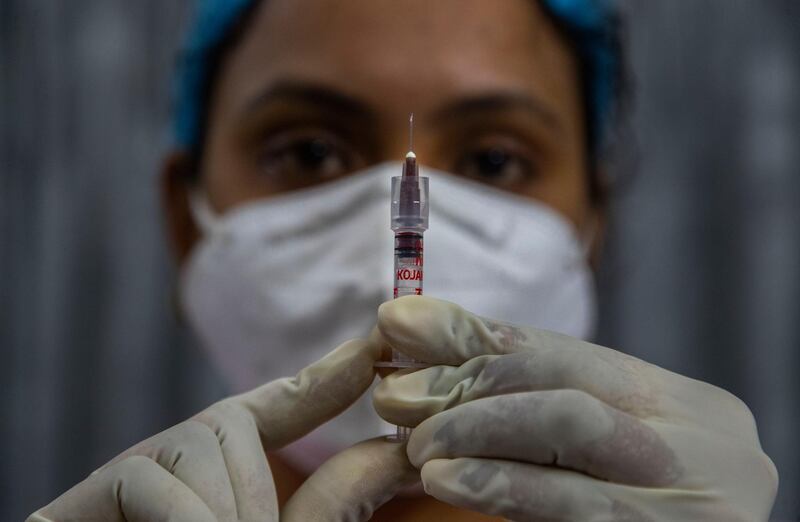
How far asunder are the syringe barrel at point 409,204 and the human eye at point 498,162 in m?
0.56

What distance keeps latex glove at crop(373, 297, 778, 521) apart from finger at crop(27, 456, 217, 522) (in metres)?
0.24

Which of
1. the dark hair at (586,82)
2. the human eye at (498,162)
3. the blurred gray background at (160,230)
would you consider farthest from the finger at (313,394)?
the blurred gray background at (160,230)

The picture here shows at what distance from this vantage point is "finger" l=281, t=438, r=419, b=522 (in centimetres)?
80

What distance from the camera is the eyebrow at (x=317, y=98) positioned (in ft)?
4.42

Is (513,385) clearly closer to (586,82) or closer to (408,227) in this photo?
(408,227)

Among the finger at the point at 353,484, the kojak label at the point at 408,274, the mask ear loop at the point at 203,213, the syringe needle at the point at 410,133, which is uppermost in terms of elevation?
the syringe needle at the point at 410,133

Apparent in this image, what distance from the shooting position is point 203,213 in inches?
59.3

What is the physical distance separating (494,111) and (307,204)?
0.42 meters

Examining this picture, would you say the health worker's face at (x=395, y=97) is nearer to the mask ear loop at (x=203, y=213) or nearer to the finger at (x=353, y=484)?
the mask ear loop at (x=203, y=213)

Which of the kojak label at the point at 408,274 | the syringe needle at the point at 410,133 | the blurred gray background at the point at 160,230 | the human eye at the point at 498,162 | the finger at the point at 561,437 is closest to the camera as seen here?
the finger at the point at 561,437

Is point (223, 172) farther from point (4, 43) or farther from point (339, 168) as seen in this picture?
point (4, 43)

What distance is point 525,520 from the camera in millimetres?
753

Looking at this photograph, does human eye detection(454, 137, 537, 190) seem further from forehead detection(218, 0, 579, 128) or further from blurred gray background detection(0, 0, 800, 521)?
blurred gray background detection(0, 0, 800, 521)

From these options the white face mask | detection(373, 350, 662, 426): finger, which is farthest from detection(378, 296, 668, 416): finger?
the white face mask
